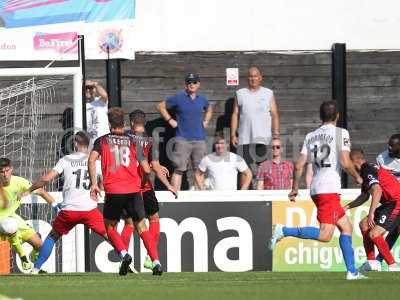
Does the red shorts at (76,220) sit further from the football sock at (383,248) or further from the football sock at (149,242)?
the football sock at (383,248)

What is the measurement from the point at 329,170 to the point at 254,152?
205 inches

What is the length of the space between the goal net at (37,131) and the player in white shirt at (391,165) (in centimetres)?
477

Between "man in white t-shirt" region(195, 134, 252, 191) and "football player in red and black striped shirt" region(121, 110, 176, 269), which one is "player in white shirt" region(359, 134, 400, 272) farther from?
"football player in red and black striped shirt" region(121, 110, 176, 269)

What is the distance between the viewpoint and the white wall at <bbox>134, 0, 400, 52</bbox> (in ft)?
68.9

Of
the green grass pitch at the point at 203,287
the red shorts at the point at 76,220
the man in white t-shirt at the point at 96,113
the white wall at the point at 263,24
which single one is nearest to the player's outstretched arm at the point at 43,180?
the red shorts at the point at 76,220

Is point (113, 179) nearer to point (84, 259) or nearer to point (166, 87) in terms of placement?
point (84, 259)

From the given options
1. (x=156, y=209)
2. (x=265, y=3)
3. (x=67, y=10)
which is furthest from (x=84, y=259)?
(x=265, y=3)

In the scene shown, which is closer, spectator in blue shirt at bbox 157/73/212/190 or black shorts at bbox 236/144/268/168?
spectator in blue shirt at bbox 157/73/212/190

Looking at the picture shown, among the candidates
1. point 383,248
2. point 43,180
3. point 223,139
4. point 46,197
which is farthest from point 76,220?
point 383,248

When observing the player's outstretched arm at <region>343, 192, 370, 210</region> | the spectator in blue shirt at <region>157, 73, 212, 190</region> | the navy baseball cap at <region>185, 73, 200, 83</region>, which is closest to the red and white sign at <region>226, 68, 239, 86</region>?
the spectator in blue shirt at <region>157, 73, 212, 190</region>

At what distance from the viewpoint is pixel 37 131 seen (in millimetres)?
20109

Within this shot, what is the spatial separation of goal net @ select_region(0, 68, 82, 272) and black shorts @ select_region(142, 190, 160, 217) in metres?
2.69

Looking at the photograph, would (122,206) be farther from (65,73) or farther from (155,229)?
(65,73)

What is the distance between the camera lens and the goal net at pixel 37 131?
64.8ft
